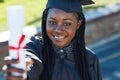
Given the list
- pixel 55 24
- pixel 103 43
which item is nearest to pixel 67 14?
pixel 55 24

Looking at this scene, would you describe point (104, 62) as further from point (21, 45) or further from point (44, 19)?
point (21, 45)

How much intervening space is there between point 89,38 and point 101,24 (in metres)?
0.43

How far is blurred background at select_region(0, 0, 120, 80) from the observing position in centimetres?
715

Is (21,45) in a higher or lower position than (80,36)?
higher

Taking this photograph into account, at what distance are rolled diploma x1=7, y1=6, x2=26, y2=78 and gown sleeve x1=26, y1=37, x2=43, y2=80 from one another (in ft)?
2.23

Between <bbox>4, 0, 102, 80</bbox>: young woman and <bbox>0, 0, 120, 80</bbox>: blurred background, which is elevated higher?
<bbox>4, 0, 102, 80</bbox>: young woman

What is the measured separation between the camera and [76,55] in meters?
3.12

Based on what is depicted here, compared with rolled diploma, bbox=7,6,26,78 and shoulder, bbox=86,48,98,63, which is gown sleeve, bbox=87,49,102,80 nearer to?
shoulder, bbox=86,48,98,63

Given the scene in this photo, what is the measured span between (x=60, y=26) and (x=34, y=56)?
0.94 ft

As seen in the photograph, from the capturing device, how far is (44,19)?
9.84ft

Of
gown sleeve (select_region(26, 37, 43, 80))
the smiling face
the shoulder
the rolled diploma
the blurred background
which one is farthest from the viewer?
the blurred background

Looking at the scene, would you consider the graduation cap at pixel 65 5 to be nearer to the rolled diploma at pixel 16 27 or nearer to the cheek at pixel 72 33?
the cheek at pixel 72 33

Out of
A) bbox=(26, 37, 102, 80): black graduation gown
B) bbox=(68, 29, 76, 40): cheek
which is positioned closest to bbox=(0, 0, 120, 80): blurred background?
bbox=(26, 37, 102, 80): black graduation gown

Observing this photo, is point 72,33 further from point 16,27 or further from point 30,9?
point 30,9
